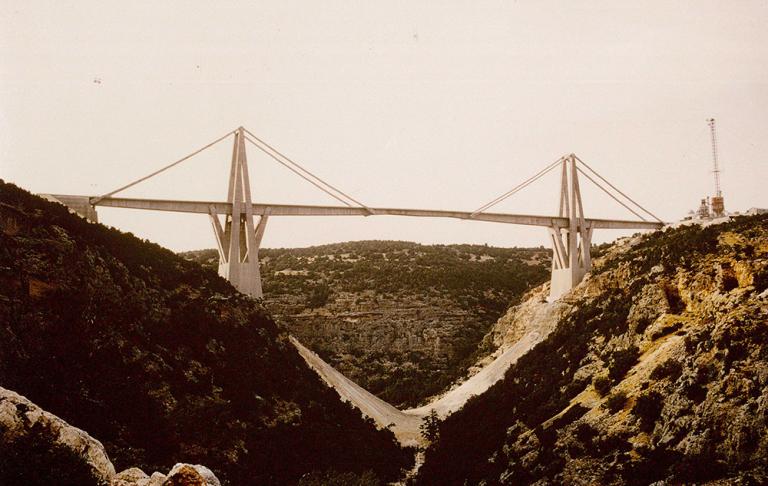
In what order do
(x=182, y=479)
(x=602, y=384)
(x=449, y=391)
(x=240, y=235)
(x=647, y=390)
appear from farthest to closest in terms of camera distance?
(x=449, y=391), (x=240, y=235), (x=602, y=384), (x=647, y=390), (x=182, y=479)

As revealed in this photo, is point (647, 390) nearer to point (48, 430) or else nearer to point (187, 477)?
point (187, 477)

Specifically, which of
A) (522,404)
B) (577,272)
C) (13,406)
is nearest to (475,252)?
→ (577,272)

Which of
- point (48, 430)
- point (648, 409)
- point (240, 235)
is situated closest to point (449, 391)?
point (240, 235)

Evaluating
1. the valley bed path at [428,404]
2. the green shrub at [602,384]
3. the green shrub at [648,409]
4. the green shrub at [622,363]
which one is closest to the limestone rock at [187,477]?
the green shrub at [648,409]

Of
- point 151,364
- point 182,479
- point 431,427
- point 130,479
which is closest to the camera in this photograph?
→ point 182,479

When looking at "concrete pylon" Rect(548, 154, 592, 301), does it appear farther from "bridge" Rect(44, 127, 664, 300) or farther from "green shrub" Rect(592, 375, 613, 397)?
"green shrub" Rect(592, 375, 613, 397)

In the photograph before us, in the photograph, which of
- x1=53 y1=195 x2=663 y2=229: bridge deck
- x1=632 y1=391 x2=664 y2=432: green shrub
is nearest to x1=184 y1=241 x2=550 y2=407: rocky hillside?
x1=53 y1=195 x2=663 y2=229: bridge deck
